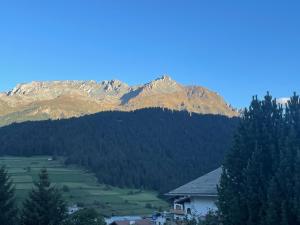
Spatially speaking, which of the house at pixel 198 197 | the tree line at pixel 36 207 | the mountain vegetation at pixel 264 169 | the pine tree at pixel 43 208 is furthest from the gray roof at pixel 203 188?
the tree line at pixel 36 207

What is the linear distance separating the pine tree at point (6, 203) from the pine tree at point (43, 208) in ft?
3.00

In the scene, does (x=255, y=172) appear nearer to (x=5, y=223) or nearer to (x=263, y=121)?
(x=263, y=121)

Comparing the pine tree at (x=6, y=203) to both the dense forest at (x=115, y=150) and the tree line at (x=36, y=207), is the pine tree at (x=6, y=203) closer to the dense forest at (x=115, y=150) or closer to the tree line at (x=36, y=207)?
the tree line at (x=36, y=207)

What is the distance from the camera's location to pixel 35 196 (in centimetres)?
3812

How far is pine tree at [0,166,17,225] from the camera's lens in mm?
37094

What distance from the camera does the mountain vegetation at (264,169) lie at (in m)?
15.0

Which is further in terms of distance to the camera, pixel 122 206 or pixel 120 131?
pixel 120 131

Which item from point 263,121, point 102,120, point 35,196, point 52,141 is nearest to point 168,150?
point 102,120

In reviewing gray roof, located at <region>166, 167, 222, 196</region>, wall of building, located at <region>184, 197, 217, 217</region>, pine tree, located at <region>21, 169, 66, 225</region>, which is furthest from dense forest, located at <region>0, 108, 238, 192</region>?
wall of building, located at <region>184, 197, 217, 217</region>

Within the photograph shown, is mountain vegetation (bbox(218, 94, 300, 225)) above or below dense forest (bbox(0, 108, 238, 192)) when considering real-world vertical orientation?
below

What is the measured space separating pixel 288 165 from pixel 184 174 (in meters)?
136

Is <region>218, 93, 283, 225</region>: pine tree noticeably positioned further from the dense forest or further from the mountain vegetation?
the dense forest

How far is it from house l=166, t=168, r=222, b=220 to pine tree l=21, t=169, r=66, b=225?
14876 millimetres

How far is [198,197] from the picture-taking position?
23.0 m
